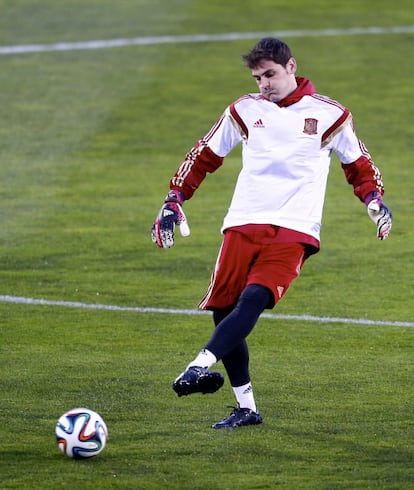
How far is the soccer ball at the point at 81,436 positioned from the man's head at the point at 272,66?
6.73 feet

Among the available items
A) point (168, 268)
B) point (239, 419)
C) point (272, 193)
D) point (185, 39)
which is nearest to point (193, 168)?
point (272, 193)

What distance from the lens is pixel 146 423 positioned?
8.29 metres

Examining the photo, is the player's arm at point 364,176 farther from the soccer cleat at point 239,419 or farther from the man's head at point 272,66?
the soccer cleat at point 239,419

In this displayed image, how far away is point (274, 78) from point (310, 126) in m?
0.34

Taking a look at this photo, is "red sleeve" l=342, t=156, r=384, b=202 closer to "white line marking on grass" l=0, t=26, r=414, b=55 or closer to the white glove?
the white glove

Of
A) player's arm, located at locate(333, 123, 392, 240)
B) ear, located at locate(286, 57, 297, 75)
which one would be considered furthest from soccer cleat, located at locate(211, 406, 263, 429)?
ear, located at locate(286, 57, 297, 75)

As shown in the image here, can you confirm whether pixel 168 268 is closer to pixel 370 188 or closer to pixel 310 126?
pixel 370 188

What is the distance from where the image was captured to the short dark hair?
7961 mm

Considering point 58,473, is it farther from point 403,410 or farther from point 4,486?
→ point 403,410

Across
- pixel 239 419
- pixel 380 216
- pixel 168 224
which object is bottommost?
pixel 239 419

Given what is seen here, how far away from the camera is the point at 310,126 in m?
8.16

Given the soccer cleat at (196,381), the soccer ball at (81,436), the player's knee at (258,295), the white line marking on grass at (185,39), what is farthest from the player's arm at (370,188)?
the white line marking on grass at (185,39)

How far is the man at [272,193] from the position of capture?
8.05 m

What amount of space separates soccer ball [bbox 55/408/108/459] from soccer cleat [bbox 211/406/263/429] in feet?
2.79
